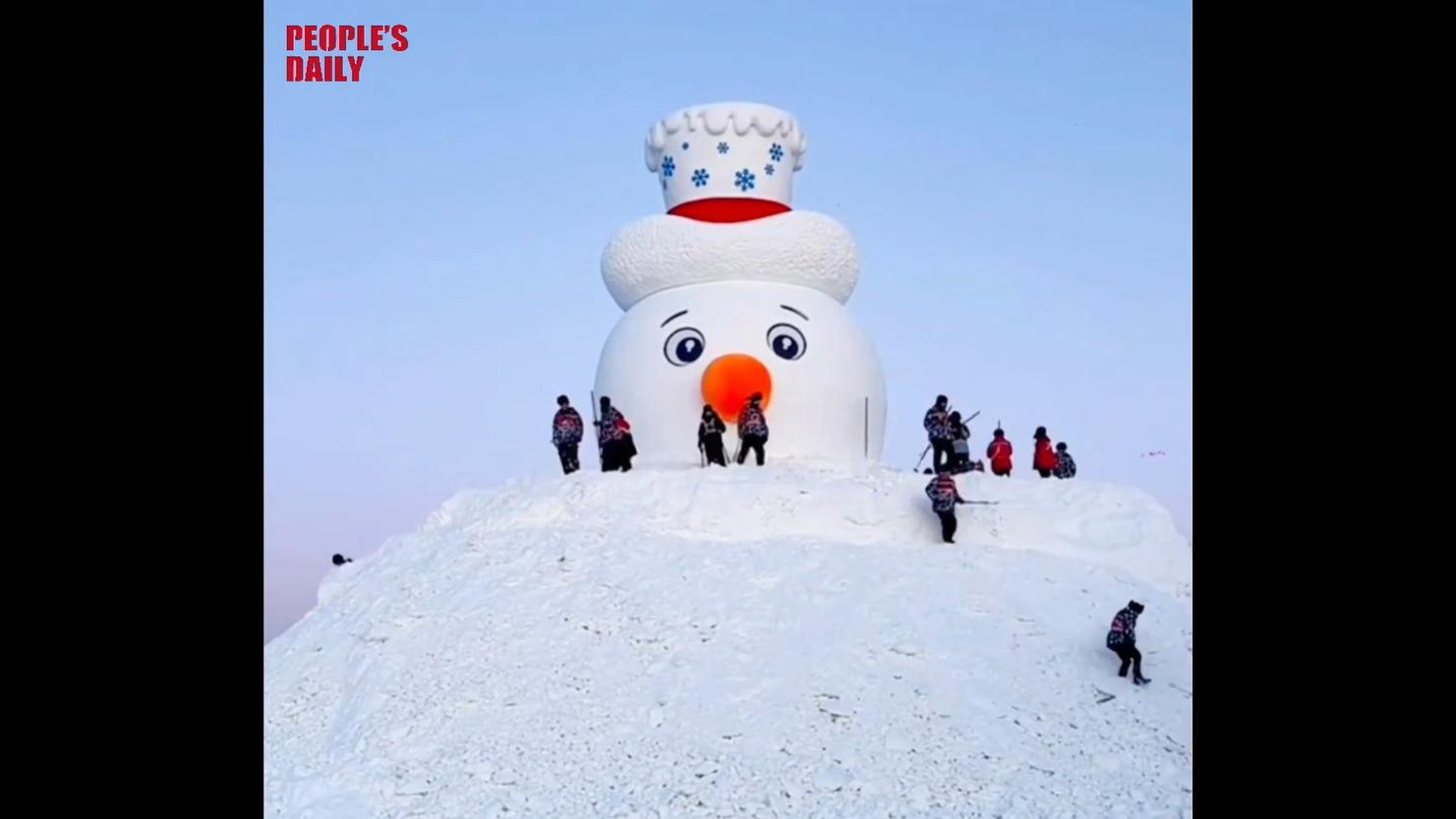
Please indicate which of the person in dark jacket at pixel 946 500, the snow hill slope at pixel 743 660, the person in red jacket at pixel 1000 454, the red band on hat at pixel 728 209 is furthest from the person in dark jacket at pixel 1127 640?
the red band on hat at pixel 728 209

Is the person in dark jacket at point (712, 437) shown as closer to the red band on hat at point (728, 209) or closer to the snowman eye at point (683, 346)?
the snowman eye at point (683, 346)

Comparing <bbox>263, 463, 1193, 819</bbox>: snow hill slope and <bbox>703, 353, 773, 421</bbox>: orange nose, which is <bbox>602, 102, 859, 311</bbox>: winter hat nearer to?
<bbox>703, 353, 773, 421</bbox>: orange nose

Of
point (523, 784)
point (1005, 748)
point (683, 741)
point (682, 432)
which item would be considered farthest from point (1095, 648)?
point (682, 432)

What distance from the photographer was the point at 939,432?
14.7 meters

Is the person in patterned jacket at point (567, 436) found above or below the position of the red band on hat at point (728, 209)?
below

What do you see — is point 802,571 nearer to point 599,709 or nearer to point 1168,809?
point 599,709

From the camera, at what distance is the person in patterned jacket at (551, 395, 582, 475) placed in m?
14.6

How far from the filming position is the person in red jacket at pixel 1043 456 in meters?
15.3

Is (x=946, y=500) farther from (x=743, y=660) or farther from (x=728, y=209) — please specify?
(x=728, y=209)

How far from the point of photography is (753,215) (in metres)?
16.3

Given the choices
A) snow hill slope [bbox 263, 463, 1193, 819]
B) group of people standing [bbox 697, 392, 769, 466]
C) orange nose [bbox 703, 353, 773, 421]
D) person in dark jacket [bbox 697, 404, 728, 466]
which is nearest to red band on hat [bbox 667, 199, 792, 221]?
orange nose [bbox 703, 353, 773, 421]

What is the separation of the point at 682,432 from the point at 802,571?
372cm

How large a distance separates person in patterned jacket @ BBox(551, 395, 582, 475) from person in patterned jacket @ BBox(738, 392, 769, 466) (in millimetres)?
1681

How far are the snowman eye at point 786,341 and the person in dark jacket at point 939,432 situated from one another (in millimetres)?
1575
